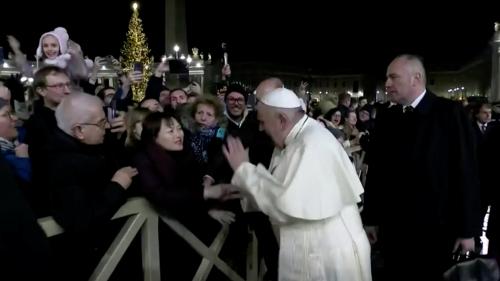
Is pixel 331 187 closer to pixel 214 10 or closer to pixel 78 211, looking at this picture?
pixel 78 211

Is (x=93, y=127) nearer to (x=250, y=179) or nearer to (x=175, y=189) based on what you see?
(x=175, y=189)

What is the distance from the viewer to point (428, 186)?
14.2 ft

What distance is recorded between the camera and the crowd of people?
3.15m

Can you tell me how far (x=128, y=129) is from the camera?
4781 millimetres

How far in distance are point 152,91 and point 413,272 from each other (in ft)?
14.3

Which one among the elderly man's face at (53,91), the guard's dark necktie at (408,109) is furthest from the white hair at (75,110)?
the guard's dark necktie at (408,109)

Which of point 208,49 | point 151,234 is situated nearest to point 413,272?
point 151,234

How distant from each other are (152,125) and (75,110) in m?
0.73

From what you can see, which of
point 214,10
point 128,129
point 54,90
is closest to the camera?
point 54,90

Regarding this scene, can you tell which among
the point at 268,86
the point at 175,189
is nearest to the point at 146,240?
the point at 175,189

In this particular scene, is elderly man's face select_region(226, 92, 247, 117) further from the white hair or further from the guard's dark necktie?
the white hair

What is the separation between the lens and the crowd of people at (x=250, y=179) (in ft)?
10.3

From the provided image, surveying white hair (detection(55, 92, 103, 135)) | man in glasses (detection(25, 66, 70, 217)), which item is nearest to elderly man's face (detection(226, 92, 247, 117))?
man in glasses (detection(25, 66, 70, 217))

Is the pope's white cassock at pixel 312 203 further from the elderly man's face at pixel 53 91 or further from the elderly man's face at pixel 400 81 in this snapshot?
the elderly man's face at pixel 53 91
